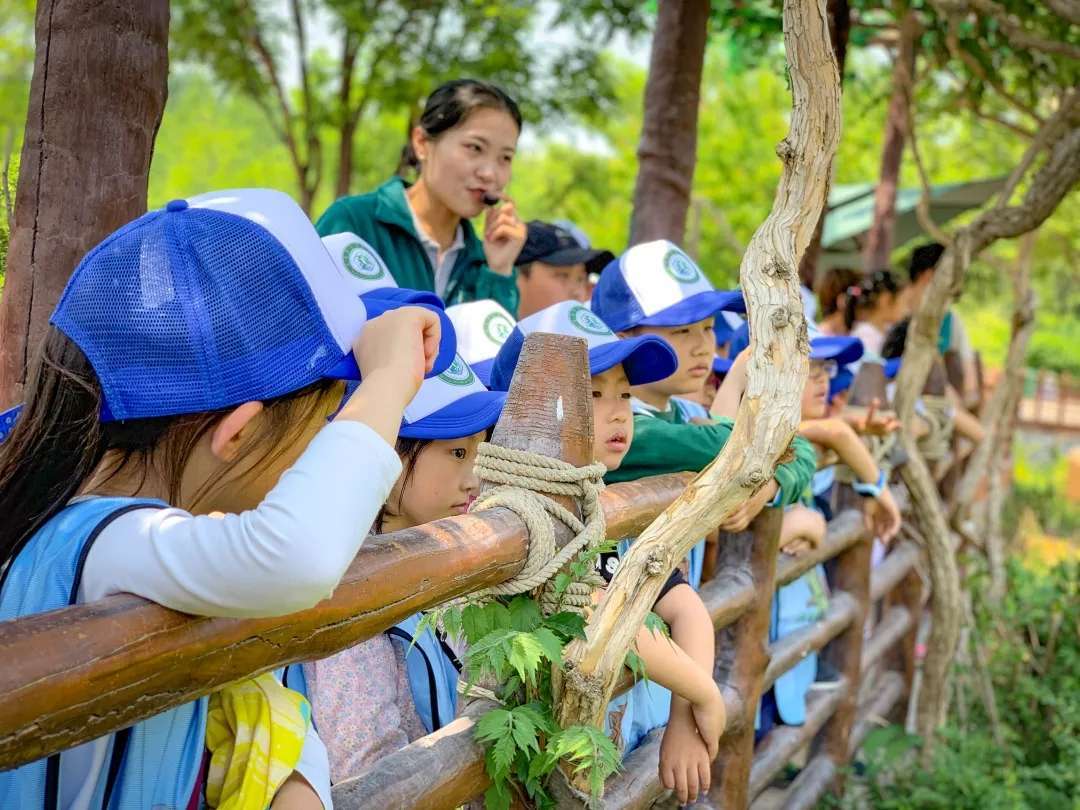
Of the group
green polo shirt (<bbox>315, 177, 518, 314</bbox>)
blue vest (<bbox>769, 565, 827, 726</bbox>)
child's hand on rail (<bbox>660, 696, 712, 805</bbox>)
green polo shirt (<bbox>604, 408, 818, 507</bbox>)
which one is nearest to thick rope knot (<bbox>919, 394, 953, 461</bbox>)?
blue vest (<bbox>769, 565, 827, 726</bbox>)

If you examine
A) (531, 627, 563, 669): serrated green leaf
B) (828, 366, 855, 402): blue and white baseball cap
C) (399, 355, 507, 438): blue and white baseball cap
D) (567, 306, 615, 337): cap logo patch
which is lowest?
(531, 627, 563, 669): serrated green leaf

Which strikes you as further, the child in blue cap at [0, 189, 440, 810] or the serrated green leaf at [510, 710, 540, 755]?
the serrated green leaf at [510, 710, 540, 755]

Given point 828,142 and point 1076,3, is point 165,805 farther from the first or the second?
point 1076,3

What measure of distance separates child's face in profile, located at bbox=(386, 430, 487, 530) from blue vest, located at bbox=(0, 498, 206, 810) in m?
0.88

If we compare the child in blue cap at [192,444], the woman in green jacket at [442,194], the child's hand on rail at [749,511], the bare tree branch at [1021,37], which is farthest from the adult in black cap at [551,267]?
the child in blue cap at [192,444]

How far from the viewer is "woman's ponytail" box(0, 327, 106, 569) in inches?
46.7

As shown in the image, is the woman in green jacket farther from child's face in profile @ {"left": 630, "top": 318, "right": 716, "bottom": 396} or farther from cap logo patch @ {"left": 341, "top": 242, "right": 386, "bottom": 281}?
cap logo patch @ {"left": 341, "top": 242, "right": 386, "bottom": 281}

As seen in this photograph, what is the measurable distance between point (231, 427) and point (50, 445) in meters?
0.18

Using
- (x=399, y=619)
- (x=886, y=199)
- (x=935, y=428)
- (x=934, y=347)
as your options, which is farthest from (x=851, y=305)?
(x=399, y=619)

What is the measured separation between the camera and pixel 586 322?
8.12 feet

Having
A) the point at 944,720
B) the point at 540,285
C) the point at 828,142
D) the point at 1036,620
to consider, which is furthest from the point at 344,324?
the point at 1036,620

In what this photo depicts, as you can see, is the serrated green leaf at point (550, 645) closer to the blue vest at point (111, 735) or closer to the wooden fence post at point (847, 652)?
the blue vest at point (111, 735)

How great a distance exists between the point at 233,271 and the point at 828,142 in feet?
3.65

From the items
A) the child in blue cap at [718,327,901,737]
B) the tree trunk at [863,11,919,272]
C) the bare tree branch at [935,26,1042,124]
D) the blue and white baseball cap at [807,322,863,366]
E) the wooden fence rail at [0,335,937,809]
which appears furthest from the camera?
the tree trunk at [863,11,919,272]
